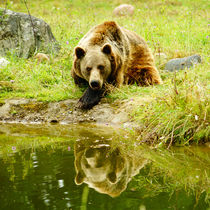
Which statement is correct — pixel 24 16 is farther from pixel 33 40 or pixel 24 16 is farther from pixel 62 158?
pixel 62 158

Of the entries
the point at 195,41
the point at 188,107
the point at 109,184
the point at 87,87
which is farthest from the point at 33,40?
the point at 109,184

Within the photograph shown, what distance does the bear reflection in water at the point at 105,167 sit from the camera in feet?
8.63

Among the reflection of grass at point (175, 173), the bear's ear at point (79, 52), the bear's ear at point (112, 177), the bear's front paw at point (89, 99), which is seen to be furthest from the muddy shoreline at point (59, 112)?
the bear's ear at point (112, 177)

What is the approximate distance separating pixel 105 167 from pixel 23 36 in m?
6.38

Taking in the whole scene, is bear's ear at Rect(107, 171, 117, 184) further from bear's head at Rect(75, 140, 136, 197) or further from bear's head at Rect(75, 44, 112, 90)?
bear's head at Rect(75, 44, 112, 90)

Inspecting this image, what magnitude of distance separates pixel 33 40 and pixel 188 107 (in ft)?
18.5

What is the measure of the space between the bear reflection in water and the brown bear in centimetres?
179

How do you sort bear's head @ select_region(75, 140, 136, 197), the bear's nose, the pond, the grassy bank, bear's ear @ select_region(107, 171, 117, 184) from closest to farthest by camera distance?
the pond < bear's head @ select_region(75, 140, 136, 197) < bear's ear @ select_region(107, 171, 117, 184) < the grassy bank < the bear's nose

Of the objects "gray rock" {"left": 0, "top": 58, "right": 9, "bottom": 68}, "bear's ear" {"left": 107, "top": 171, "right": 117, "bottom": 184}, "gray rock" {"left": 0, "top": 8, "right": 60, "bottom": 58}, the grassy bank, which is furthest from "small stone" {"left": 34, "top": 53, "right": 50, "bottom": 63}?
"bear's ear" {"left": 107, "top": 171, "right": 117, "bottom": 184}

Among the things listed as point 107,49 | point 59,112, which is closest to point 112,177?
point 59,112

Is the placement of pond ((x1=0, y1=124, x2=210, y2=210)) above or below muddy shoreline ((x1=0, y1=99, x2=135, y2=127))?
above

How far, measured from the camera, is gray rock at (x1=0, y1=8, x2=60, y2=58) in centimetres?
848

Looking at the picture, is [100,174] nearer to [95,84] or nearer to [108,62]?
[95,84]

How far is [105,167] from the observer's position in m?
3.05
